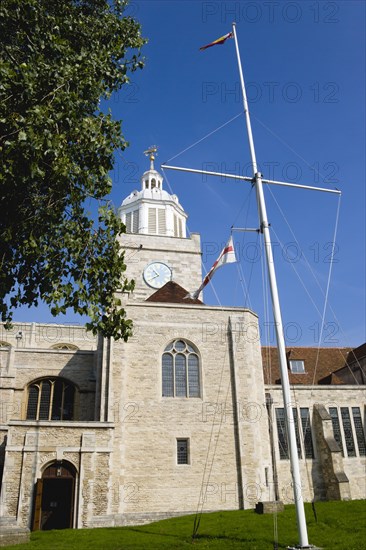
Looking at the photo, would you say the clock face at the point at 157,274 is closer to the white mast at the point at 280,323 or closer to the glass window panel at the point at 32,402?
the glass window panel at the point at 32,402

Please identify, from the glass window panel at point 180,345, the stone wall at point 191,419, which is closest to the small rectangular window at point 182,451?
the stone wall at point 191,419

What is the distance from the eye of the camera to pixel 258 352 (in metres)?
29.2

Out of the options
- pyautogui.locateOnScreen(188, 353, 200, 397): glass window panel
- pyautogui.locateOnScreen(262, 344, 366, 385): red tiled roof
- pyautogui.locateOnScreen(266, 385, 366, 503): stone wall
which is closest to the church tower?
pyautogui.locateOnScreen(262, 344, 366, 385): red tiled roof

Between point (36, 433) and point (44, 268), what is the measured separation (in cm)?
1245

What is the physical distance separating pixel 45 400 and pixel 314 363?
854 inches

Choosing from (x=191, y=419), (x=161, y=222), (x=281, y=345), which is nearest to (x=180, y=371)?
(x=191, y=419)

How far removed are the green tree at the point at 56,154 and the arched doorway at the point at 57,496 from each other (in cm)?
1151

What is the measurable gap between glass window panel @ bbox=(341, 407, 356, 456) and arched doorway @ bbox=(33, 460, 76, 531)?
→ 18.3 metres

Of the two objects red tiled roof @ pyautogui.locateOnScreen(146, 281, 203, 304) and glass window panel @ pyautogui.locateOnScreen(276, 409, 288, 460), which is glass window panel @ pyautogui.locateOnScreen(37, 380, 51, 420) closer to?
red tiled roof @ pyautogui.locateOnScreen(146, 281, 203, 304)

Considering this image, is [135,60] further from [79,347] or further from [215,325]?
[79,347]

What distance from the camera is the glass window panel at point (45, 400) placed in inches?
1112

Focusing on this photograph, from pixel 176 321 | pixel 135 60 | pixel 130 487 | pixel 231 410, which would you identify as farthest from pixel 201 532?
pixel 135 60

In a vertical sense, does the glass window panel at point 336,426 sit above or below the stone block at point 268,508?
above

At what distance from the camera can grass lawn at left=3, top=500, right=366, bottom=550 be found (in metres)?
16.1
